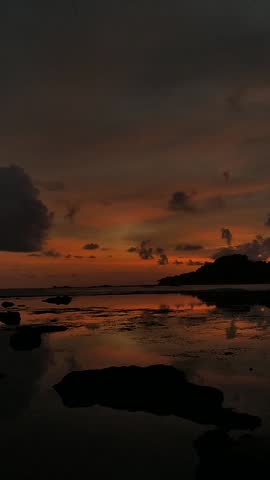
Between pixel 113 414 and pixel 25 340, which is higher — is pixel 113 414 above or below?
below

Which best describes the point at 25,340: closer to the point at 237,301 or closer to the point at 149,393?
the point at 149,393

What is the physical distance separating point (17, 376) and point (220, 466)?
17368 mm

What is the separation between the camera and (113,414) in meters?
19.3

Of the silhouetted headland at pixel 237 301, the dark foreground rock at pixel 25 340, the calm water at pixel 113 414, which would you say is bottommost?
the calm water at pixel 113 414

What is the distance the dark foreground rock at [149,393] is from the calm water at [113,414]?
670mm

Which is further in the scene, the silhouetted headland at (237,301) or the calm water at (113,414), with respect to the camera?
the silhouetted headland at (237,301)

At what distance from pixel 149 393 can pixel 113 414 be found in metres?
2.27

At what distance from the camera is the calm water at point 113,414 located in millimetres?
14164

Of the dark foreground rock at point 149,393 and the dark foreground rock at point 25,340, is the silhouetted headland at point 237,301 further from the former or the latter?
the dark foreground rock at point 149,393

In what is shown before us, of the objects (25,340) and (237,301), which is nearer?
(25,340)

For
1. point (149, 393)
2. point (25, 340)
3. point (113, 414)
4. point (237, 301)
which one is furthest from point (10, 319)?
point (237, 301)

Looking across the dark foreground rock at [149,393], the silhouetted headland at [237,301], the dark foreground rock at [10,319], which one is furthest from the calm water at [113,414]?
the silhouetted headland at [237,301]

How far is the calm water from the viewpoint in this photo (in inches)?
558

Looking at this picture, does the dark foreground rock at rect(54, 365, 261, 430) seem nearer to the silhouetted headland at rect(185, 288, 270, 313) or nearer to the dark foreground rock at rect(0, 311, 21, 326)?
the dark foreground rock at rect(0, 311, 21, 326)
